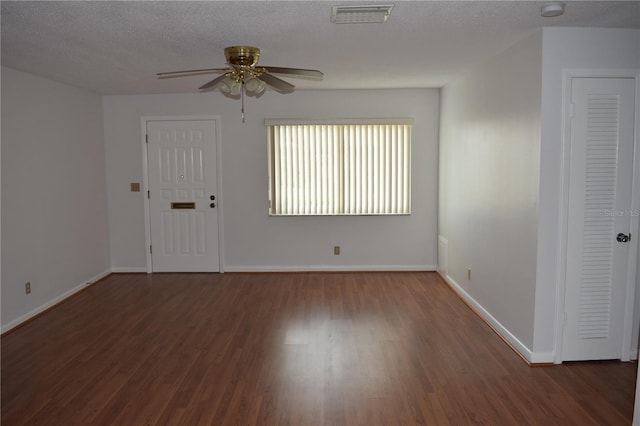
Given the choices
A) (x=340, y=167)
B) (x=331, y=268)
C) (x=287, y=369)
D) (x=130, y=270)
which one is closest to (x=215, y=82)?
(x=287, y=369)

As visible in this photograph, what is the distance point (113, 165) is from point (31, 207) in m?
1.76

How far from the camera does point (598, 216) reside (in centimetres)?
343

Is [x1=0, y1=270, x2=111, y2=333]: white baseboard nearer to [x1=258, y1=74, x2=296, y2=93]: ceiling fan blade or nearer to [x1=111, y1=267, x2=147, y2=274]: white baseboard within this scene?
[x1=111, y1=267, x2=147, y2=274]: white baseboard

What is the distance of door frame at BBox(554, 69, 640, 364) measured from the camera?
3.34 meters

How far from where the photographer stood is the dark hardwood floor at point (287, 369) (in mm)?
2893

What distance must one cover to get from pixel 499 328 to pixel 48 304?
460cm

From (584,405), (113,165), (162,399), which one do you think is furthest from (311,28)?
(113,165)

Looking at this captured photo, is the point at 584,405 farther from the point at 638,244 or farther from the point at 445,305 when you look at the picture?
the point at 445,305

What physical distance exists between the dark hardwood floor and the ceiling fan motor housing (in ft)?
7.50

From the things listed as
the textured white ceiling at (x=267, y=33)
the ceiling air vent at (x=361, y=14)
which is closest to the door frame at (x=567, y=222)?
the textured white ceiling at (x=267, y=33)

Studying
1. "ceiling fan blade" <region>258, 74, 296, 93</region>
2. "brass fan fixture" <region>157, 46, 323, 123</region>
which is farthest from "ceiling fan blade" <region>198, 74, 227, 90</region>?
"ceiling fan blade" <region>258, 74, 296, 93</region>

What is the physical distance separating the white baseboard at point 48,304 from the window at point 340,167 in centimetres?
246

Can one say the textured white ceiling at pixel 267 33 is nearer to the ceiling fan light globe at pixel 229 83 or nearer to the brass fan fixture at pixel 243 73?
the brass fan fixture at pixel 243 73

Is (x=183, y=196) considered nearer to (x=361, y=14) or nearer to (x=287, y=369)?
(x=287, y=369)
